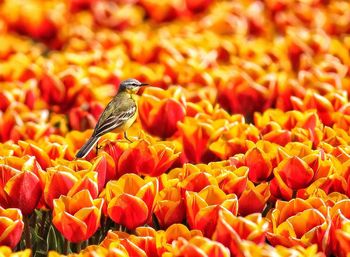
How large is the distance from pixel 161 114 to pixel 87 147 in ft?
1.45

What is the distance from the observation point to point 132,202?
2518 millimetres

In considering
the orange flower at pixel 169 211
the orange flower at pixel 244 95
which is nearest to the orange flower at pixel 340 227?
the orange flower at pixel 169 211

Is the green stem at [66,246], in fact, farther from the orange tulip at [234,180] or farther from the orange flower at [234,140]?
the orange flower at [234,140]

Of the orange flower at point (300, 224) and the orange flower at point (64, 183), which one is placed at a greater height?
the orange flower at point (64, 183)

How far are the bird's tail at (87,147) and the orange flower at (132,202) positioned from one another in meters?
0.42

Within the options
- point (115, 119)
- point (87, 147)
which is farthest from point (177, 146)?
point (87, 147)

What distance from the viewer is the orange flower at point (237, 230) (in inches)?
88.6

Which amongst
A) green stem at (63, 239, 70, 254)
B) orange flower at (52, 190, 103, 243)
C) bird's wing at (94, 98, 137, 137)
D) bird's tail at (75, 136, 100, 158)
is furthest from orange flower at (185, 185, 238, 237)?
bird's wing at (94, 98, 137, 137)

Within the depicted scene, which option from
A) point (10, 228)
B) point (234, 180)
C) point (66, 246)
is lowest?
point (66, 246)

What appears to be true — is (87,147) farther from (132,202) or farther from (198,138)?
(132,202)

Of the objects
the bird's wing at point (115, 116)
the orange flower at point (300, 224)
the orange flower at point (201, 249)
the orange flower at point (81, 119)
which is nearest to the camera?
the orange flower at point (201, 249)

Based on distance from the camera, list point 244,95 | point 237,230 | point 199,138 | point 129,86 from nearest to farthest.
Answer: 1. point 237,230
2. point 199,138
3. point 129,86
4. point 244,95

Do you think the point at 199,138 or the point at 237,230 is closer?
A: the point at 237,230

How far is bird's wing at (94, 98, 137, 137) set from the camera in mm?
3203
